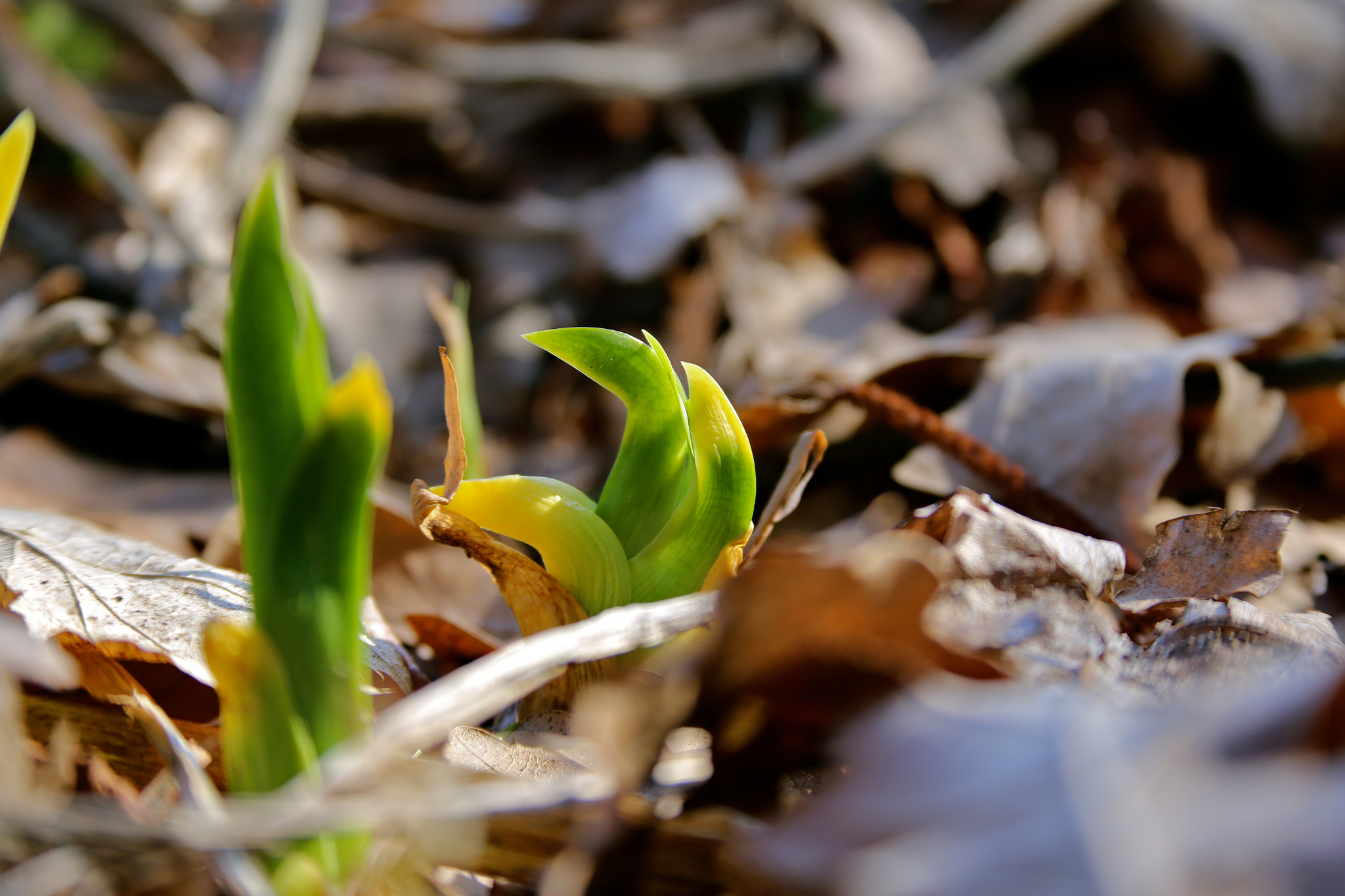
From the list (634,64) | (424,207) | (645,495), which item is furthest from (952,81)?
(645,495)

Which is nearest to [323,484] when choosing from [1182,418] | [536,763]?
[536,763]

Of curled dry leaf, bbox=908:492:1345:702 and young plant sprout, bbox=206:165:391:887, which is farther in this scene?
curled dry leaf, bbox=908:492:1345:702

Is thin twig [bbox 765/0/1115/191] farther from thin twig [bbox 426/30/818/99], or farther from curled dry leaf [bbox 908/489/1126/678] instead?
curled dry leaf [bbox 908/489/1126/678]

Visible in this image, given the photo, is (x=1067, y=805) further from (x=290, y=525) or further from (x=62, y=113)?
(x=62, y=113)

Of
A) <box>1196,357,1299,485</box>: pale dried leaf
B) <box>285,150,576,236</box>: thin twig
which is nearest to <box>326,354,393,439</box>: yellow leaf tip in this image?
<box>1196,357,1299,485</box>: pale dried leaf

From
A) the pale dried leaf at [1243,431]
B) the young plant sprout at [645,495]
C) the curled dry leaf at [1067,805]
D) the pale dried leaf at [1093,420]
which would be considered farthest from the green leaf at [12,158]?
the pale dried leaf at [1243,431]

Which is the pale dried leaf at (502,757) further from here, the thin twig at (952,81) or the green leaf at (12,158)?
the thin twig at (952,81)
